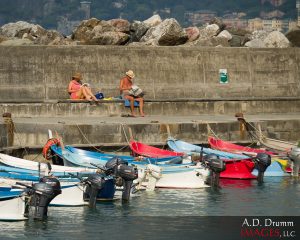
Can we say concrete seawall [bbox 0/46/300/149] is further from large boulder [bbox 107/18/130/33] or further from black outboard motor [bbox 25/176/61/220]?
large boulder [bbox 107/18/130/33]

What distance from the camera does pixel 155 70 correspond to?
40.0 metres

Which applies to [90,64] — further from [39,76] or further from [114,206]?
[114,206]

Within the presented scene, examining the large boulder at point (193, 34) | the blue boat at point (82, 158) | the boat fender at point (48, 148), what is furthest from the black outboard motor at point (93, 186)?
the large boulder at point (193, 34)

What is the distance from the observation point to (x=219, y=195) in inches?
1212

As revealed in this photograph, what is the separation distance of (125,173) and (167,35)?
1784 centimetres

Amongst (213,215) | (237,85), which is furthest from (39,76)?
(213,215)

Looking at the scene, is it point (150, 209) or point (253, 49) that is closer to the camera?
point (150, 209)

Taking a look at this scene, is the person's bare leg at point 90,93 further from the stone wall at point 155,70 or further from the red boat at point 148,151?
the red boat at point 148,151

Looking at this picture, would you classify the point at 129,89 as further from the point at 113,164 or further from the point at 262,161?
the point at 113,164

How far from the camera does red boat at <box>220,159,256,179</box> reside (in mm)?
34031

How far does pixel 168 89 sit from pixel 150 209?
12.3m

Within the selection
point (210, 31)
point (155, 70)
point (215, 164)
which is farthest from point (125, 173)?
point (210, 31)

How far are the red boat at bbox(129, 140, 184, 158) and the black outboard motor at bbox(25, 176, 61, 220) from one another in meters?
7.75

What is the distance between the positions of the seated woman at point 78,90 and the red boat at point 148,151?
3.82m
